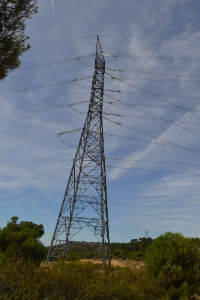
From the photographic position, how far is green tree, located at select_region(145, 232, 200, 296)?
12.4 metres

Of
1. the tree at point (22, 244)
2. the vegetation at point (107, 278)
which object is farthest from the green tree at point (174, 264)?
the tree at point (22, 244)

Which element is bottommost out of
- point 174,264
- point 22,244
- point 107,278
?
point 107,278

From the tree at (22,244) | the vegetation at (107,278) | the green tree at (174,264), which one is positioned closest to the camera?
the vegetation at (107,278)

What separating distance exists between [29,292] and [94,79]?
18471 millimetres

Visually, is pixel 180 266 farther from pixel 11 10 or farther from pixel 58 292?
pixel 11 10

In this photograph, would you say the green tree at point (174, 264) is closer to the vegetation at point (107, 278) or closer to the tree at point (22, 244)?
the vegetation at point (107, 278)

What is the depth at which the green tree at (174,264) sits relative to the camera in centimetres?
1240

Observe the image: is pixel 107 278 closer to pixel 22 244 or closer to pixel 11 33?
pixel 22 244

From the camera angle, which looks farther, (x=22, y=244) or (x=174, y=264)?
(x=22, y=244)

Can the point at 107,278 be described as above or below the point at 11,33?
below

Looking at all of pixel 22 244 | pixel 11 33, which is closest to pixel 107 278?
pixel 22 244

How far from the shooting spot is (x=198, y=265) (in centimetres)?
1333

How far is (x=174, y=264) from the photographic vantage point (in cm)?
1262

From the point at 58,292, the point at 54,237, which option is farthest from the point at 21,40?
the point at 54,237
